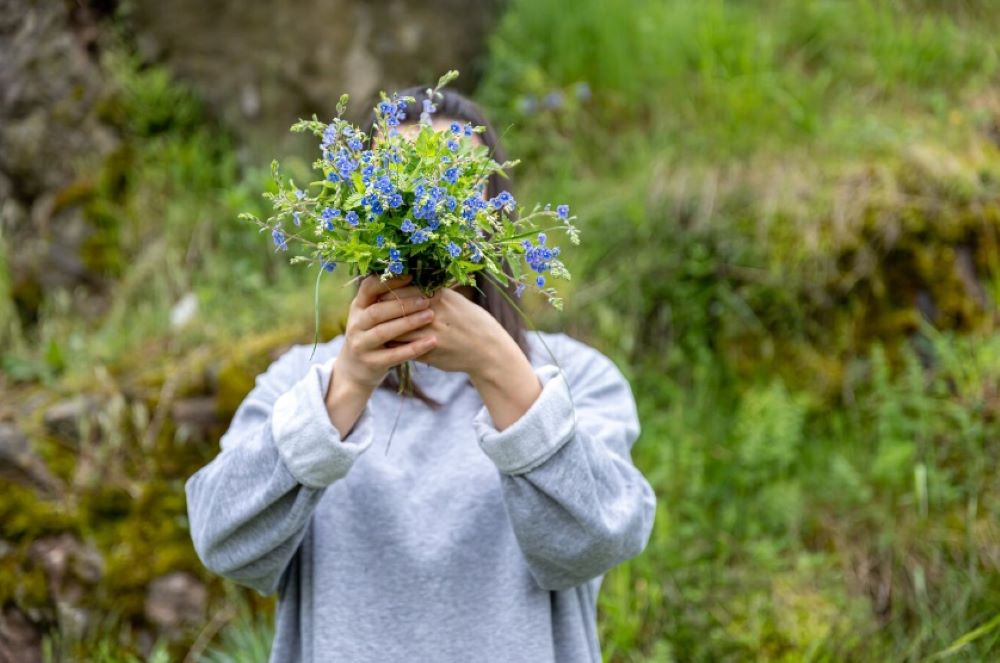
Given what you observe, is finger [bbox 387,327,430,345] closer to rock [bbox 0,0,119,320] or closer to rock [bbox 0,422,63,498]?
rock [bbox 0,422,63,498]

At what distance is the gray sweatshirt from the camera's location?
155 centimetres

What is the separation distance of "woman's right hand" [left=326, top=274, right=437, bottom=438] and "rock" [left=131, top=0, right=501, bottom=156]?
2948 millimetres

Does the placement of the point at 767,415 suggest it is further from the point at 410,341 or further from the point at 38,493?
the point at 38,493

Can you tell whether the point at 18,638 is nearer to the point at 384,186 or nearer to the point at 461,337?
the point at 461,337

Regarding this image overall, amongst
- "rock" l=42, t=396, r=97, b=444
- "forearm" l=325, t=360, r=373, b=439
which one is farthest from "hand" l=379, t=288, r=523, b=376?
"rock" l=42, t=396, r=97, b=444

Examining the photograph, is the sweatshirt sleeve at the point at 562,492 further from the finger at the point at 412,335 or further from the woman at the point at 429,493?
the finger at the point at 412,335

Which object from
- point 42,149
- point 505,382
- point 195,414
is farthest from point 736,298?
point 42,149

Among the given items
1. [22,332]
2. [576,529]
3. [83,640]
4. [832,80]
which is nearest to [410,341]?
[576,529]

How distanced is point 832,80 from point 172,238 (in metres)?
3.05

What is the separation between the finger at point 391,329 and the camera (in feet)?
4.72

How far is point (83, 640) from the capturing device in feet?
9.48

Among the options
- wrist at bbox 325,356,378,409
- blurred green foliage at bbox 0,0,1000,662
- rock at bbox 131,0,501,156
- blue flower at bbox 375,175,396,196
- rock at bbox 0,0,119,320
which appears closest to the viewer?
blue flower at bbox 375,175,396,196

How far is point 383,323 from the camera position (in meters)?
1.45

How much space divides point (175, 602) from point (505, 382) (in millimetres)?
1921
